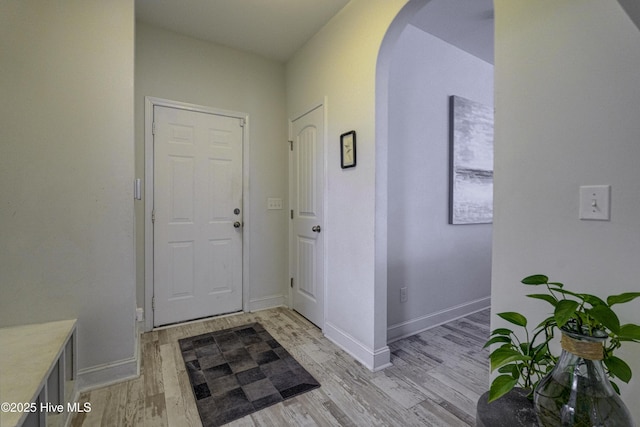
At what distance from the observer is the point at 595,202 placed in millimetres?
936

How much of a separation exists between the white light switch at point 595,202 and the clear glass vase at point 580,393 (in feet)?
1.42

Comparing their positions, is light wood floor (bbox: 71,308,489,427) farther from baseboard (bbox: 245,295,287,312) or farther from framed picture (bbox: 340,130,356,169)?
framed picture (bbox: 340,130,356,169)

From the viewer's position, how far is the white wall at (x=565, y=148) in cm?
88

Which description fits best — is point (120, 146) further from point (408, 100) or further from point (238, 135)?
point (408, 100)

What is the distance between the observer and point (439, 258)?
2605 mm

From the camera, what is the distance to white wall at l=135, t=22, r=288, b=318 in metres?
2.44

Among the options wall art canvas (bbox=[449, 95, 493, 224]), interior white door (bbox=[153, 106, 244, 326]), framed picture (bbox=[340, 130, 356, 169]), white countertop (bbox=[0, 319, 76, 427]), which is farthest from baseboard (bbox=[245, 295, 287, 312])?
wall art canvas (bbox=[449, 95, 493, 224])

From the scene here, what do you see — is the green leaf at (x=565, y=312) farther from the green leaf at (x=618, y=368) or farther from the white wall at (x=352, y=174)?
the white wall at (x=352, y=174)

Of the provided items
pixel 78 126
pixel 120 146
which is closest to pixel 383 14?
pixel 120 146

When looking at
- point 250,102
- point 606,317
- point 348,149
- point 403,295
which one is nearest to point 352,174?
point 348,149

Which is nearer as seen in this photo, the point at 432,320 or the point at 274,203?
the point at 432,320

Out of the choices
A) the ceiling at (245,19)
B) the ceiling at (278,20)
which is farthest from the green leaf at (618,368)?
the ceiling at (245,19)

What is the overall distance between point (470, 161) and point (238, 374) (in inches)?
104

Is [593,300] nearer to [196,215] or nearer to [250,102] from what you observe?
[196,215]
